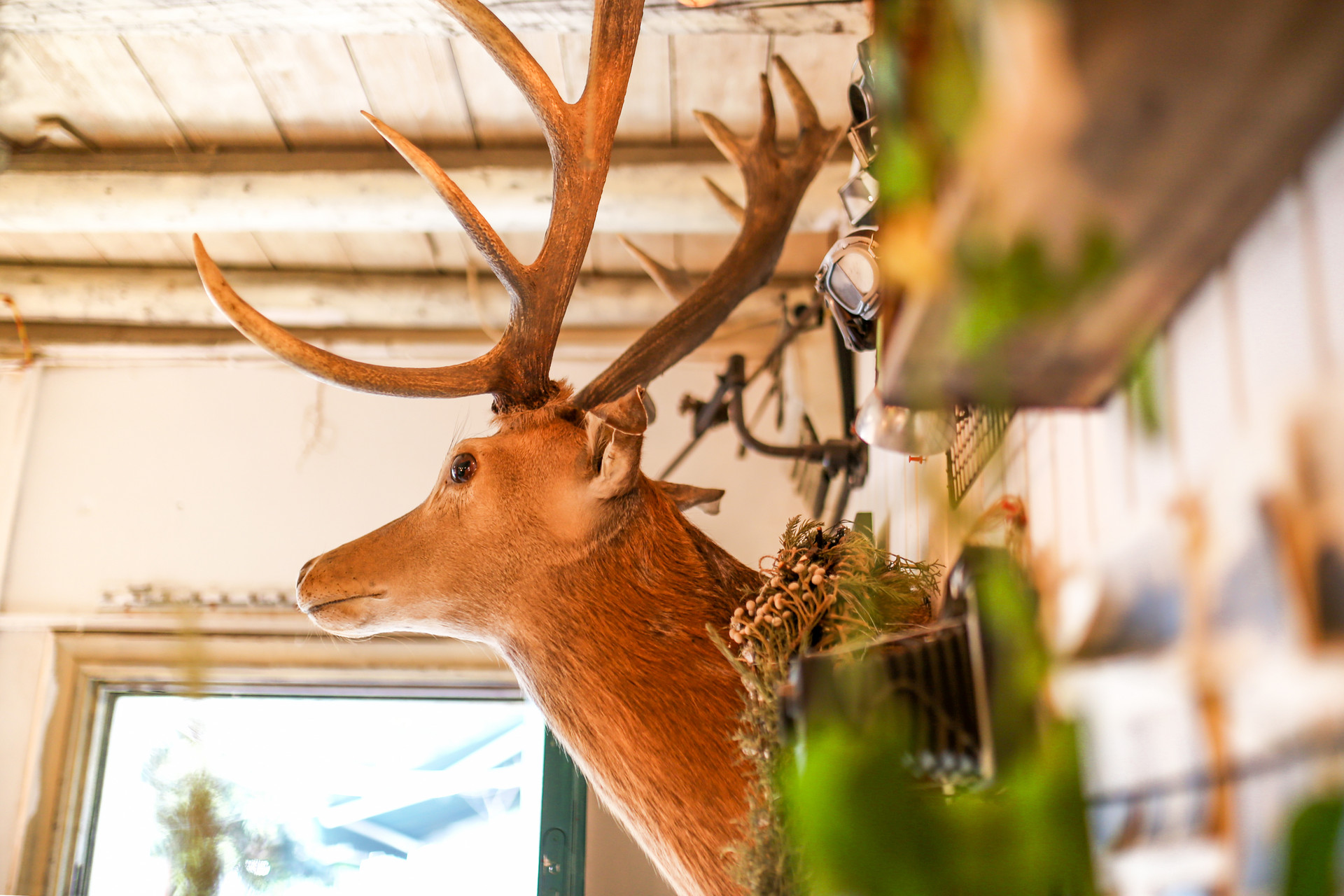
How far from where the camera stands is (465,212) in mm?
1286

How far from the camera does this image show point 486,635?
129cm

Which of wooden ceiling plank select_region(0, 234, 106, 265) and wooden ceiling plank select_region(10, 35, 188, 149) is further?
wooden ceiling plank select_region(0, 234, 106, 265)

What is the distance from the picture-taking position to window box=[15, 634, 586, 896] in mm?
2895

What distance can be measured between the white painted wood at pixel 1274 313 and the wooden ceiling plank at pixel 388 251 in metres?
2.73

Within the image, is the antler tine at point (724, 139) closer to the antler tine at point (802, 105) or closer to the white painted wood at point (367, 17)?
the antler tine at point (802, 105)

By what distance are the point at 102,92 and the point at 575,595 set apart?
6.56 ft

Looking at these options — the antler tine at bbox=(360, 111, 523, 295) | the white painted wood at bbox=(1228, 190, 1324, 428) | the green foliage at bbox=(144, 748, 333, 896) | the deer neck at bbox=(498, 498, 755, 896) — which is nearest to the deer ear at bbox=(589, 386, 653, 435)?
the deer neck at bbox=(498, 498, 755, 896)

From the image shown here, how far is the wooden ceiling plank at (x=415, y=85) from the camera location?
218 centimetres

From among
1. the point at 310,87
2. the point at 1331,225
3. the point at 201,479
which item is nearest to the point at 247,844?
the point at 201,479

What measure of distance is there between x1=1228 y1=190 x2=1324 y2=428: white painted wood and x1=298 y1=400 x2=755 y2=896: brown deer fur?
77cm

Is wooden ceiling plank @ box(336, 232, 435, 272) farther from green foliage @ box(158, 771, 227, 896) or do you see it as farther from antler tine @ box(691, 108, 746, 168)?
green foliage @ box(158, 771, 227, 896)

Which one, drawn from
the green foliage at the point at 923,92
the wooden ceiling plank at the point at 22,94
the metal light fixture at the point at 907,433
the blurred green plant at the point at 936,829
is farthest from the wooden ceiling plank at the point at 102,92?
the blurred green plant at the point at 936,829

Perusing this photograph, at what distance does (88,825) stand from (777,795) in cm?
299

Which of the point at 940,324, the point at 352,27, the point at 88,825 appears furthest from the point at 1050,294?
the point at 88,825
